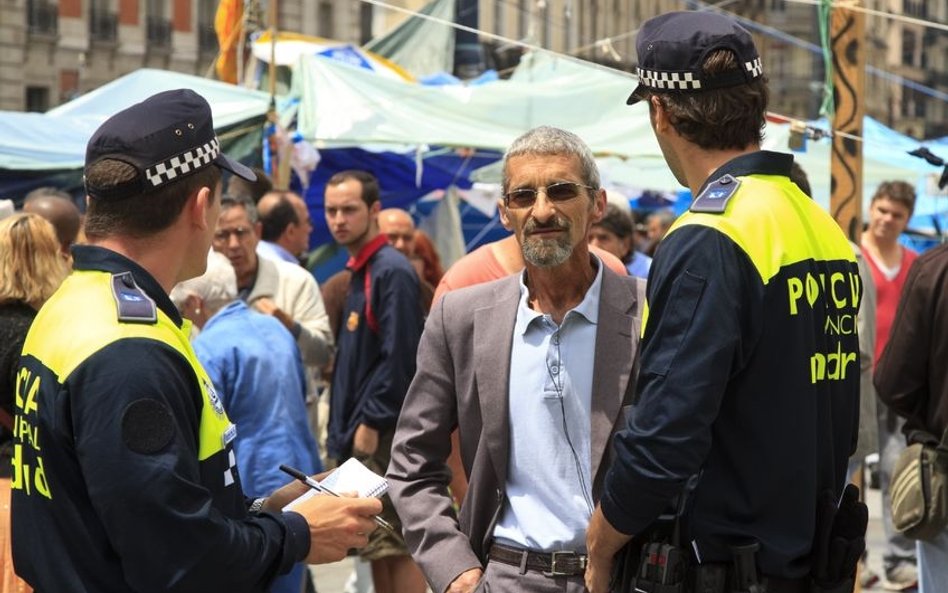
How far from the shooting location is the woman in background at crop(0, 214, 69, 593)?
14.8 feet

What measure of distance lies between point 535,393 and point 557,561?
1.40 ft

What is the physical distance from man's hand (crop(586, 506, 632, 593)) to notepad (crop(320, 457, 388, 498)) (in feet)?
1.52

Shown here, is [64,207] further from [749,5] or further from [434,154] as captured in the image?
[749,5]

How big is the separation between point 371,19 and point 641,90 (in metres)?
52.2

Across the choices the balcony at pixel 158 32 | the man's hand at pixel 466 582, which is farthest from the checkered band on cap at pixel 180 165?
the balcony at pixel 158 32

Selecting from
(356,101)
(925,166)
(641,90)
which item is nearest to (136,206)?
(641,90)

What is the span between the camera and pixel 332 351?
7.96 metres

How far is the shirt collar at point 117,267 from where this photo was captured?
310 centimetres

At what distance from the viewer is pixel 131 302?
301 centimetres

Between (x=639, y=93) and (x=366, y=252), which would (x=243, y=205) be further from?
(x=639, y=93)

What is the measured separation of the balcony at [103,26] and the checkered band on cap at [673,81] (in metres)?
45.7

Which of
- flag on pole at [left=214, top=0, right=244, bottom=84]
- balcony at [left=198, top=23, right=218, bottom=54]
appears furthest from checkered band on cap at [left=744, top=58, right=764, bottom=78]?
balcony at [left=198, top=23, right=218, bottom=54]

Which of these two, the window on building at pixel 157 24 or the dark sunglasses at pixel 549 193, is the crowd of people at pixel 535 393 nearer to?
the dark sunglasses at pixel 549 193

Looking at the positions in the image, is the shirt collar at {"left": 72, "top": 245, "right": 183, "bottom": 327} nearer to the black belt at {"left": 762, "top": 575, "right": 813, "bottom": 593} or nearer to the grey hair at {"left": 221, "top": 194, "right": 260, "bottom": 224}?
the black belt at {"left": 762, "top": 575, "right": 813, "bottom": 593}
